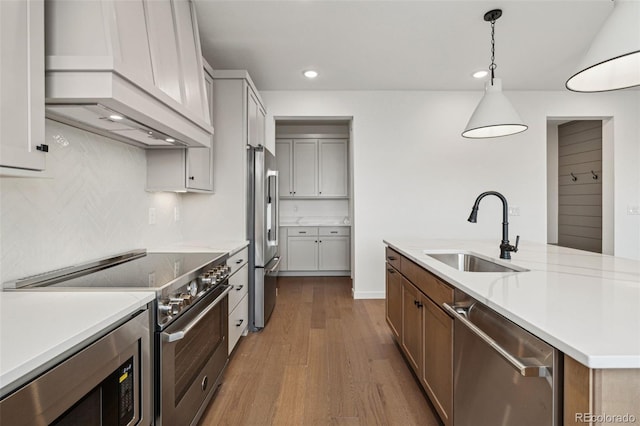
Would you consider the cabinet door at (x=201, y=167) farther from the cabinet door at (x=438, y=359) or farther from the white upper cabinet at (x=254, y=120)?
the cabinet door at (x=438, y=359)

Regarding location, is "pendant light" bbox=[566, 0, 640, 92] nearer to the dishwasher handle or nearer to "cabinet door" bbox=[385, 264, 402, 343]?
the dishwasher handle

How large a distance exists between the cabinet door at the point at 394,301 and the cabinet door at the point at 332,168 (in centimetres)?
287

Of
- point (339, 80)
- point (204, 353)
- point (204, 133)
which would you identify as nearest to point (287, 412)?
point (204, 353)

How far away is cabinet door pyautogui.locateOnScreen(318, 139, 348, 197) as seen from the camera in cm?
552

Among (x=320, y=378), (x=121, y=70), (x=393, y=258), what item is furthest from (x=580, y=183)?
(x=121, y=70)

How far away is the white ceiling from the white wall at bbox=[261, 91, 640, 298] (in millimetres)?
312

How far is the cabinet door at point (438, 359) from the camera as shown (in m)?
1.51

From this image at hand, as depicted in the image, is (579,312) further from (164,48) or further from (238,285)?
(238,285)

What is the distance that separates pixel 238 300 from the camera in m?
2.65

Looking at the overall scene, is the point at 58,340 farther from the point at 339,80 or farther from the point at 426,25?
the point at 339,80

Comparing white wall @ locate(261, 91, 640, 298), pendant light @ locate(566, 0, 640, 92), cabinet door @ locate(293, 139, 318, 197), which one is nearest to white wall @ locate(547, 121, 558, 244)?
white wall @ locate(261, 91, 640, 298)

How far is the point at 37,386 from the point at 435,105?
14.8 feet

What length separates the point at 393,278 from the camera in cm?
265

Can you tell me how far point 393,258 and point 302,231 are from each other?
2928mm
